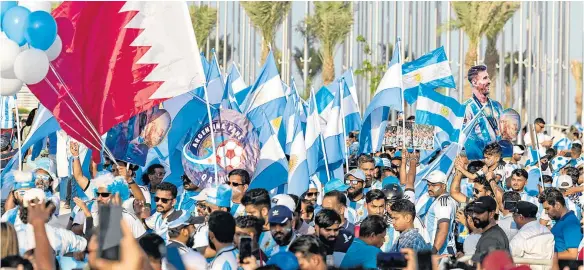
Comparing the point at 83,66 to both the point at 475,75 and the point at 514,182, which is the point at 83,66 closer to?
the point at 514,182

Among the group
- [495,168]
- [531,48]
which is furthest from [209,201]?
[531,48]

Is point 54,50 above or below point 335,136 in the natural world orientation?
above

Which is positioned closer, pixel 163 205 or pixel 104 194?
pixel 104 194

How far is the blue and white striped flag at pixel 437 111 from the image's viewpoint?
17266 millimetres

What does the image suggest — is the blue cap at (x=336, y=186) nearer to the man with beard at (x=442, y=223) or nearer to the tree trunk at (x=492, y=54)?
the man with beard at (x=442, y=223)

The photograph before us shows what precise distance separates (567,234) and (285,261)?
3824 mm

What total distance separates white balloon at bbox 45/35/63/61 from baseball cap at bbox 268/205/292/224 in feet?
10.4

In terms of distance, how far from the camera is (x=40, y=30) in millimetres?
10656

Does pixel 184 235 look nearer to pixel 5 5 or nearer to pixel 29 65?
pixel 29 65

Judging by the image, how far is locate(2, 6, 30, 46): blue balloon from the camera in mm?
10711

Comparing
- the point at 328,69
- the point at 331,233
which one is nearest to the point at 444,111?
the point at 331,233

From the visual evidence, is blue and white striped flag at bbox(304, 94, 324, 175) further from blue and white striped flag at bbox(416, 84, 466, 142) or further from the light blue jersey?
the light blue jersey

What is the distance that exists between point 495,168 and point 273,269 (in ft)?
27.7

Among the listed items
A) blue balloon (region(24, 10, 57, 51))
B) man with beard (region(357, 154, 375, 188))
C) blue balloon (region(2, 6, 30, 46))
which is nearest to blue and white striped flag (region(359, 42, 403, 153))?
man with beard (region(357, 154, 375, 188))
